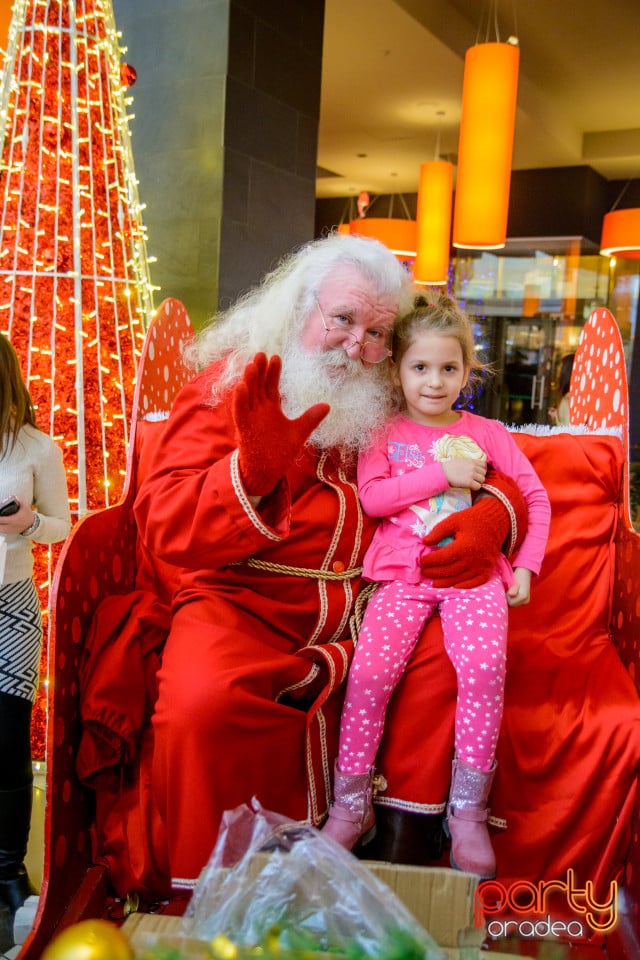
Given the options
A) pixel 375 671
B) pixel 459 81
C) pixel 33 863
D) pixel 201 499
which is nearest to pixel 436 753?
pixel 375 671

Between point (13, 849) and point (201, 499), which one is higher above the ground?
point (201, 499)

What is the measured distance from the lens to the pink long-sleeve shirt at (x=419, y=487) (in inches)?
77.1

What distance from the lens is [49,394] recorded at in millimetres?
2799

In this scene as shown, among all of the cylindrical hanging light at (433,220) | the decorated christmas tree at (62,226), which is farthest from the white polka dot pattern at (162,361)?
the cylindrical hanging light at (433,220)

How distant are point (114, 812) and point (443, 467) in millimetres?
1029

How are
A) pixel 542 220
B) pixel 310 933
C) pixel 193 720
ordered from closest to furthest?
1. pixel 310 933
2. pixel 193 720
3. pixel 542 220

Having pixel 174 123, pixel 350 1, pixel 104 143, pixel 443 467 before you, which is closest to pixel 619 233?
pixel 350 1

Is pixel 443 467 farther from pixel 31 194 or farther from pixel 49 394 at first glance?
pixel 31 194

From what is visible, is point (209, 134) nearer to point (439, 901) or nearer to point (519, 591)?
point (519, 591)

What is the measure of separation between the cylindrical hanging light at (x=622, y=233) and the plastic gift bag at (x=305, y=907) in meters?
6.70

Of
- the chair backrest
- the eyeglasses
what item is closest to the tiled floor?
the chair backrest

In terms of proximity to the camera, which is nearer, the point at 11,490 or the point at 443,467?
the point at 443,467

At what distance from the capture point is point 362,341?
2.06m

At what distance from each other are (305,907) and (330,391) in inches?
51.1
